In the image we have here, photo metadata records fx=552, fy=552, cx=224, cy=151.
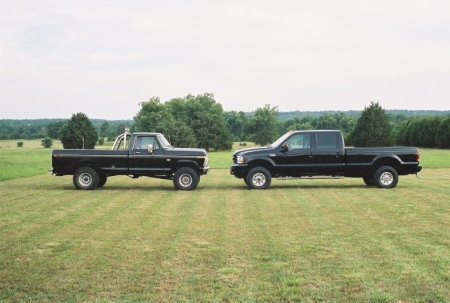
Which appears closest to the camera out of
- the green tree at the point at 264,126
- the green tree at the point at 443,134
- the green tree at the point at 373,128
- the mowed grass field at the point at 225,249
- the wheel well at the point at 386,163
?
the mowed grass field at the point at 225,249

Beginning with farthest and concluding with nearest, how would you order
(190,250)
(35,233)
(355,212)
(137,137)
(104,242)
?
(137,137) → (355,212) → (35,233) → (104,242) → (190,250)

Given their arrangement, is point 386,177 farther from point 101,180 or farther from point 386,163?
point 101,180

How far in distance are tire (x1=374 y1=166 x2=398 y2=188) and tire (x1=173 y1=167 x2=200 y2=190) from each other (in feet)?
20.4

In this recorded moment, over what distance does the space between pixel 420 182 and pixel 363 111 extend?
171ft

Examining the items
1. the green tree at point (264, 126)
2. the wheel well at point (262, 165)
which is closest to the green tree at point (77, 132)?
the green tree at point (264, 126)

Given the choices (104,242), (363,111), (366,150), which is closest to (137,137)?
(366,150)

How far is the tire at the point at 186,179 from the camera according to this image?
18.7 meters

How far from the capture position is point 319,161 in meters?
→ 19.0

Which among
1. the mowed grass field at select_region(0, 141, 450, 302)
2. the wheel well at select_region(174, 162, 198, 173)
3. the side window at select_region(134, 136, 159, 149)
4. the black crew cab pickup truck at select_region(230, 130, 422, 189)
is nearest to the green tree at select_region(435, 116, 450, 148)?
the black crew cab pickup truck at select_region(230, 130, 422, 189)

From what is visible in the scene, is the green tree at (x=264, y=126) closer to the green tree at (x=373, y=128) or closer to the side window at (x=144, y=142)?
the green tree at (x=373, y=128)

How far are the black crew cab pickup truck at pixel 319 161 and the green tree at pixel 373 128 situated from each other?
53303mm

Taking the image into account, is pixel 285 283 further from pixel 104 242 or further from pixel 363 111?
pixel 363 111

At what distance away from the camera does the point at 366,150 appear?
19141 mm

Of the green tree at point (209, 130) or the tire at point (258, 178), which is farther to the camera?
the green tree at point (209, 130)
